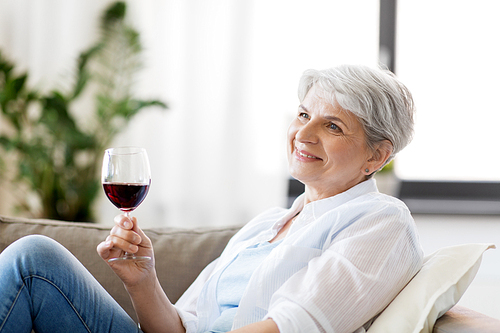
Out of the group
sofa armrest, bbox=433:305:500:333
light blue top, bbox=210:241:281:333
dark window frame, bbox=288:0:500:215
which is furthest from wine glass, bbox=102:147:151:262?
dark window frame, bbox=288:0:500:215

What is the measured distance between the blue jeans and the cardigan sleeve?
442 millimetres

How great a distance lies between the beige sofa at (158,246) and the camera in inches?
66.3

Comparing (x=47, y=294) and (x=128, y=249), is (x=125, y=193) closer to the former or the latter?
(x=128, y=249)

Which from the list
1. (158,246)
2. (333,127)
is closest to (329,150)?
(333,127)

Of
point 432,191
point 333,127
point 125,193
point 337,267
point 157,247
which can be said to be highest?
point 333,127

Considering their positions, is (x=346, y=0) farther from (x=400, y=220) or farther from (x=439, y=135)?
(x=400, y=220)

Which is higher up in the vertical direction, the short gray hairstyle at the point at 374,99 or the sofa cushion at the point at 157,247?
the short gray hairstyle at the point at 374,99

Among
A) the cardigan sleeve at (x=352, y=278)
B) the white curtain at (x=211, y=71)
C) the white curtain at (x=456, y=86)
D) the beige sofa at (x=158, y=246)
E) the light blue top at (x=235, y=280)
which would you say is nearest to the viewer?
the cardigan sleeve at (x=352, y=278)

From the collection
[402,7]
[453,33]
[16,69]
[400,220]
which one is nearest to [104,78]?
[16,69]

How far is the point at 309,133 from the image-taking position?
4.47ft

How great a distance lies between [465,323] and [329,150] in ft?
1.68

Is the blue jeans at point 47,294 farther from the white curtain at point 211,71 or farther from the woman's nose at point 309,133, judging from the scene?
the white curtain at point 211,71

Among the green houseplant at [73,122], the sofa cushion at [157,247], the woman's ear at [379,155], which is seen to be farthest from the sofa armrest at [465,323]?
the green houseplant at [73,122]

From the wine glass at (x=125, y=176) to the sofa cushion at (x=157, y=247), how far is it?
546mm
